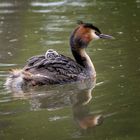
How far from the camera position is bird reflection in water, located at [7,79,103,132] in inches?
378

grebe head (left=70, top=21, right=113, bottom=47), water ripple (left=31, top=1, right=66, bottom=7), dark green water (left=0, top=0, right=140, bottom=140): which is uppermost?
grebe head (left=70, top=21, right=113, bottom=47)

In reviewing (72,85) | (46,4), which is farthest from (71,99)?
(46,4)

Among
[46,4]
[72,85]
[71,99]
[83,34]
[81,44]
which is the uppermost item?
[83,34]

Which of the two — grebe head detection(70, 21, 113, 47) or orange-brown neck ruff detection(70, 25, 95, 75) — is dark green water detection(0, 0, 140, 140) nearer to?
orange-brown neck ruff detection(70, 25, 95, 75)

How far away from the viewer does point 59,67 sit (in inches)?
466

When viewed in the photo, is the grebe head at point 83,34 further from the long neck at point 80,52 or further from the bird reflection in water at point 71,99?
the bird reflection in water at point 71,99

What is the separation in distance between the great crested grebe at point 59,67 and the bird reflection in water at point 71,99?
170mm

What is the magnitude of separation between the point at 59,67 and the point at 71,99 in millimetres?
1190

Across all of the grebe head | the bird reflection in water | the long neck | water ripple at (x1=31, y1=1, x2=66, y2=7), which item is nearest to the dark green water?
the bird reflection in water

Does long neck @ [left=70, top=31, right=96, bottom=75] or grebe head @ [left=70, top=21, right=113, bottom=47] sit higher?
grebe head @ [left=70, top=21, right=113, bottom=47]

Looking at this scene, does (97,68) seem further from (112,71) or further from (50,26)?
(50,26)

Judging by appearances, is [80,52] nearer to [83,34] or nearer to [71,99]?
[83,34]

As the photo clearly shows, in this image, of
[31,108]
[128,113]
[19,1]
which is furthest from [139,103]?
[19,1]

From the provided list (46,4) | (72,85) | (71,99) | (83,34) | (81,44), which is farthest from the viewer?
(46,4)
